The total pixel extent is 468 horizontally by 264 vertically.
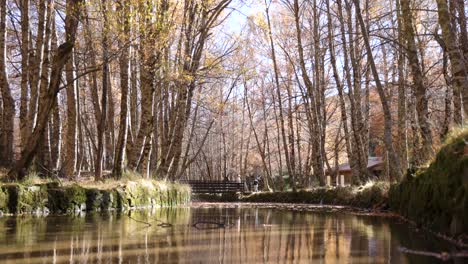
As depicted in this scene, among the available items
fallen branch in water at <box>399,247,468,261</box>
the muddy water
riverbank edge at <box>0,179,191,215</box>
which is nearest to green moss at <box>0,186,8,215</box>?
riverbank edge at <box>0,179,191,215</box>

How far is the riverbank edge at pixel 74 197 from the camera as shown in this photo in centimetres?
974

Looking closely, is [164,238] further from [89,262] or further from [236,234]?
[89,262]

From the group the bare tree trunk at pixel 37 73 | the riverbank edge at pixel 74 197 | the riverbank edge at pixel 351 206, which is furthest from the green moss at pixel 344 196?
the bare tree trunk at pixel 37 73

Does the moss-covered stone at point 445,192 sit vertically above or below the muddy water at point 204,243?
above

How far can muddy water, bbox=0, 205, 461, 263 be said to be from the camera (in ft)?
15.3

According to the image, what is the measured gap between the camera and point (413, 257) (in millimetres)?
4676

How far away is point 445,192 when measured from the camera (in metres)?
6.35

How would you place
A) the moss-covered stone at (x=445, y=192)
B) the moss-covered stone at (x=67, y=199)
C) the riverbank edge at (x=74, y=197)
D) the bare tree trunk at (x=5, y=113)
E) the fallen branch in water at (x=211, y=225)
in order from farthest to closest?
the bare tree trunk at (x=5, y=113) → the moss-covered stone at (x=67, y=199) → the riverbank edge at (x=74, y=197) → the fallen branch in water at (x=211, y=225) → the moss-covered stone at (x=445, y=192)

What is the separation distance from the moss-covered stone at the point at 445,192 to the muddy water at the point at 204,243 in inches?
12.2

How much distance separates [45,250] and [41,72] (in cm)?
839

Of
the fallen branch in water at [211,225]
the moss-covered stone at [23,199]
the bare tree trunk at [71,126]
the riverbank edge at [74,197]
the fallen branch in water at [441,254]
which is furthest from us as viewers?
the bare tree trunk at [71,126]

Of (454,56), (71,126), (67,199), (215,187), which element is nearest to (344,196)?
(454,56)

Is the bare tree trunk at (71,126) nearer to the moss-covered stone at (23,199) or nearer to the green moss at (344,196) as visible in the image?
the moss-covered stone at (23,199)

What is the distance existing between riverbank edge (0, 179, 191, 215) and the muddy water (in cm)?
185
